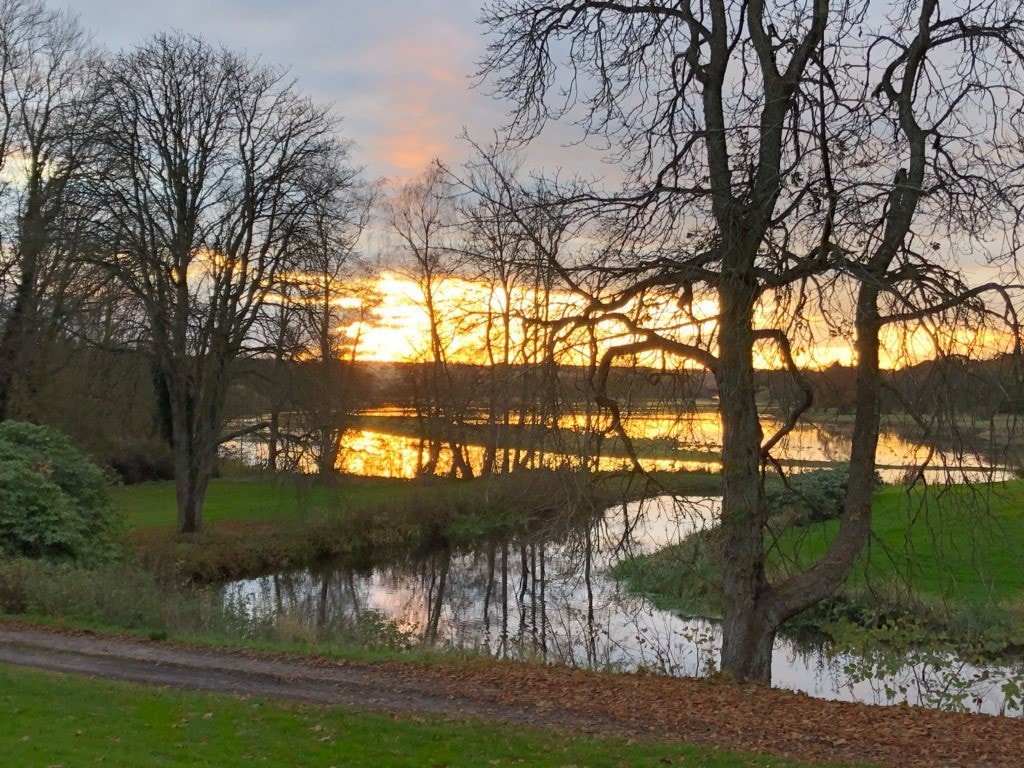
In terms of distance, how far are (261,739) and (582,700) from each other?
3631 millimetres

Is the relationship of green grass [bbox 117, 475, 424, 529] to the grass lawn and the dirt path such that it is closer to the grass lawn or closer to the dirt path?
the dirt path

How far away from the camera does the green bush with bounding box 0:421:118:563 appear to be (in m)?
17.0

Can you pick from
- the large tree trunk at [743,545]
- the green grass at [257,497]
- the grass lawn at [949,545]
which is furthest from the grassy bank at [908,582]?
the green grass at [257,497]

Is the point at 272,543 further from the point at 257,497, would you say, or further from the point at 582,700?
the point at 582,700

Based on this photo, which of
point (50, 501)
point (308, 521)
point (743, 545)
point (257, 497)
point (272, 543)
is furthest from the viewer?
point (257, 497)

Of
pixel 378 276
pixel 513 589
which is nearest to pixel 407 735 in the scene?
pixel 513 589

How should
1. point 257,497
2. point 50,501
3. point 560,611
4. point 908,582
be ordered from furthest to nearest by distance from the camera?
1. point 257,497
2. point 560,611
3. point 50,501
4. point 908,582

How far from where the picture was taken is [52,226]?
76.5 feet

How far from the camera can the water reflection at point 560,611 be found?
12.1 m

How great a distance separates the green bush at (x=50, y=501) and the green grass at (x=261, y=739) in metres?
8.33

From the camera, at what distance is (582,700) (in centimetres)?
1011

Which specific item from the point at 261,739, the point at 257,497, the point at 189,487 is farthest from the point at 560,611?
the point at 257,497

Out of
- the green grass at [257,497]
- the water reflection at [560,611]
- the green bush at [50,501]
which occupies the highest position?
the green bush at [50,501]

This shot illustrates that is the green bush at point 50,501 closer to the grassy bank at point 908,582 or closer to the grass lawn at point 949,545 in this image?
the grassy bank at point 908,582
